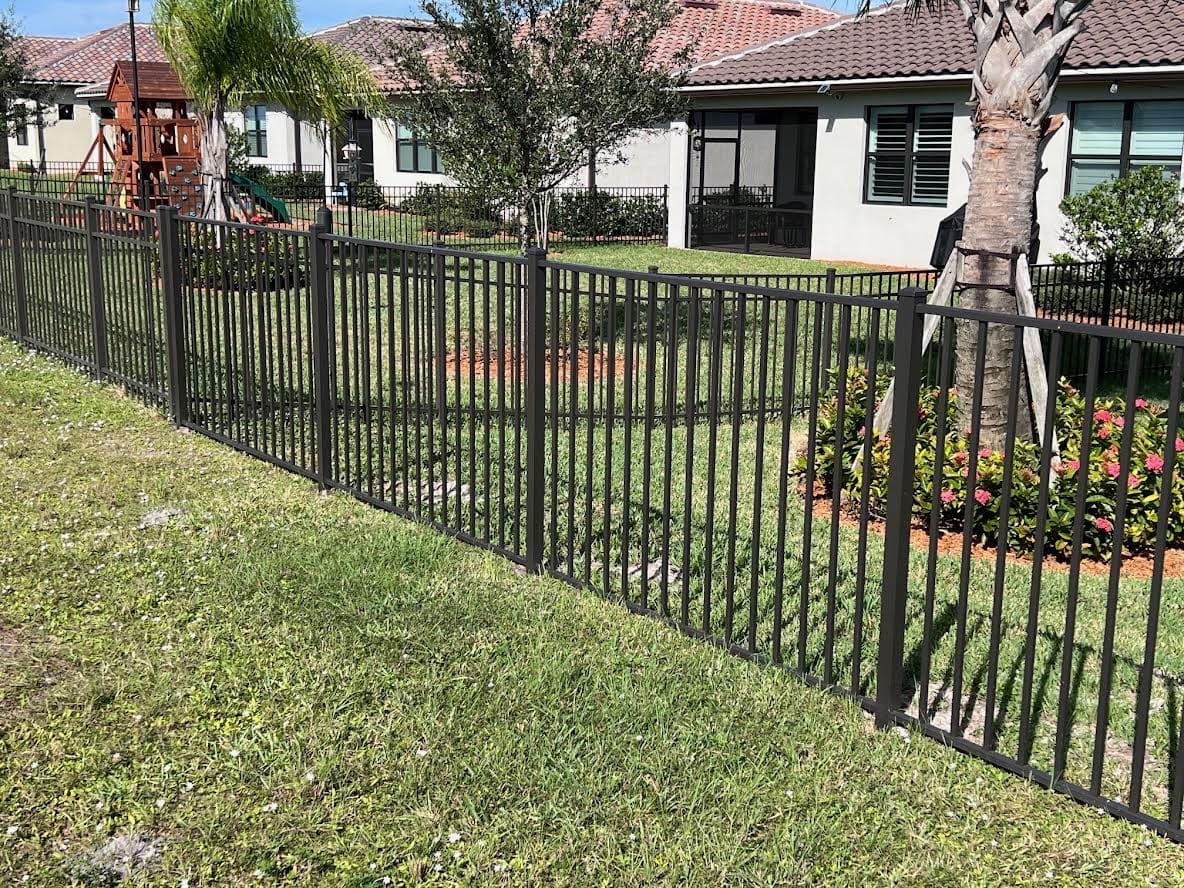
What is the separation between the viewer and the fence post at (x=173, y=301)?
8.26 metres

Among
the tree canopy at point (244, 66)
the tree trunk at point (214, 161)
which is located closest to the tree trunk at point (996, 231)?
the tree canopy at point (244, 66)

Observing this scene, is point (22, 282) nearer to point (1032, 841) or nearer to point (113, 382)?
point (113, 382)

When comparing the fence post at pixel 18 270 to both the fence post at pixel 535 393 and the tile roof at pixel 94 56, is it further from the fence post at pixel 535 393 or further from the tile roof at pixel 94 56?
the tile roof at pixel 94 56

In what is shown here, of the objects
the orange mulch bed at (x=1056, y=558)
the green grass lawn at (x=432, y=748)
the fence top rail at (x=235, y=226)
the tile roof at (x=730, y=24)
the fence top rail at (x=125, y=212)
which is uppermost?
the tile roof at (x=730, y=24)

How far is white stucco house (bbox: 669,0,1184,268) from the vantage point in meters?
17.5

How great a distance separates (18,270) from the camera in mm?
11438

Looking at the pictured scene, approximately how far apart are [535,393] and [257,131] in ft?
122

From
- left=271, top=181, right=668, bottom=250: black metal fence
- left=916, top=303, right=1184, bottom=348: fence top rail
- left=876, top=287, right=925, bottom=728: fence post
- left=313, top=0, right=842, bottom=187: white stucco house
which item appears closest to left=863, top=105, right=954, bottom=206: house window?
left=271, top=181, right=668, bottom=250: black metal fence

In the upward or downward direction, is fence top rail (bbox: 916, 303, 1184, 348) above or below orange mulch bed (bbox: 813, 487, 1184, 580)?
above

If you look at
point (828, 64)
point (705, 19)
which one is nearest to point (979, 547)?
point (828, 64)

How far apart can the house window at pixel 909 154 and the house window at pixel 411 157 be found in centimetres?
1486

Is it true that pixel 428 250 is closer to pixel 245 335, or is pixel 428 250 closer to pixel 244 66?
pixel 245 335

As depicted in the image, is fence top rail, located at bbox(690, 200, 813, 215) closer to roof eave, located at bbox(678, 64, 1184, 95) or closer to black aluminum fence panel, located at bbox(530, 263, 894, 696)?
roof eave, located at bbox(678, 64, 1184, 95)

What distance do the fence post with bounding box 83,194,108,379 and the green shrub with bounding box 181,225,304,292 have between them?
1621 mm
